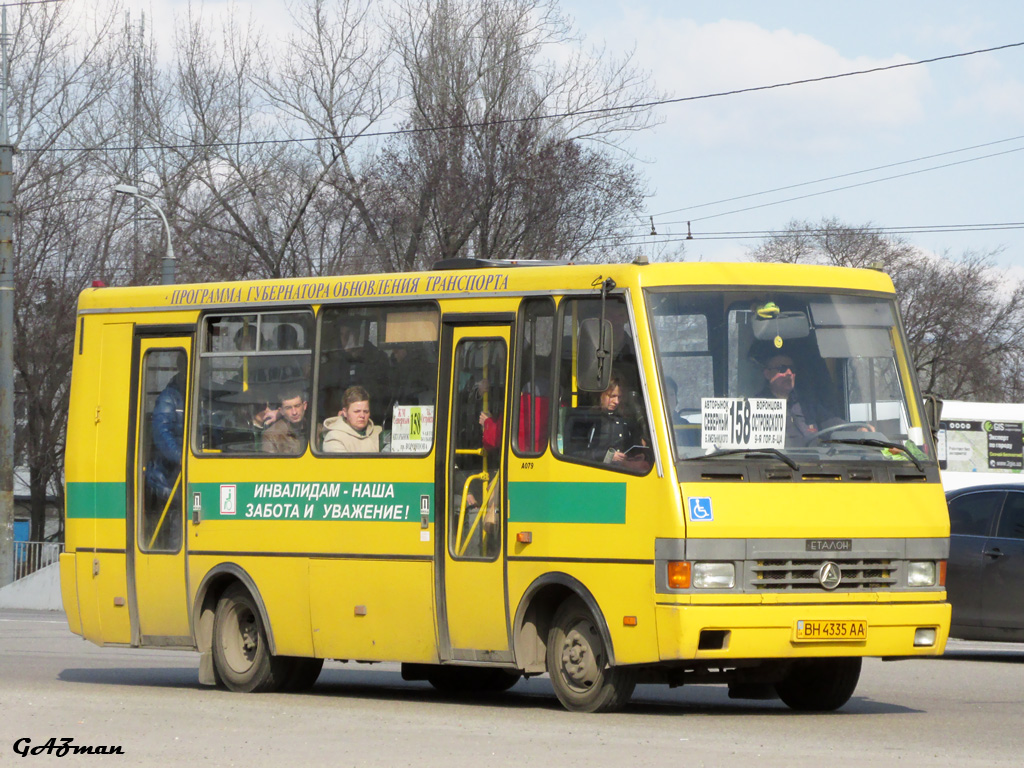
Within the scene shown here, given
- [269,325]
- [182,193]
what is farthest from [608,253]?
[269,325]

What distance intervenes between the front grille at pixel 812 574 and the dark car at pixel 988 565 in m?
5.20

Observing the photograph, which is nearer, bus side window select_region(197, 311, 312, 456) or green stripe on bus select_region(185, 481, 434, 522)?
green stripe on bus select_region(185, 481, 434, 522)

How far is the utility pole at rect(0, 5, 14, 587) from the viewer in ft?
101

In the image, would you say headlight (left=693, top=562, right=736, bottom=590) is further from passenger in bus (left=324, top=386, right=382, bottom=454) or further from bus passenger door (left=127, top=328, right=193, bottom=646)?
bus passenger door (left=127, top=328, right=193, bottom=646)

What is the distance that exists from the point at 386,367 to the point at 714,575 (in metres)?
3.18

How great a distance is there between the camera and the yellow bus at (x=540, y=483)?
32.8ft

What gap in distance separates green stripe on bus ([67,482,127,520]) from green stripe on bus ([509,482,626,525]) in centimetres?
408

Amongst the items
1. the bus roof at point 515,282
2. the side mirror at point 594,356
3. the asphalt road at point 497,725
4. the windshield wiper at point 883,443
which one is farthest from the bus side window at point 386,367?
the windshield wiper at point 883,443

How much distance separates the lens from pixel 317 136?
45.4 meters

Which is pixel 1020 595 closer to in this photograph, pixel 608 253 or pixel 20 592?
pixel 20 592

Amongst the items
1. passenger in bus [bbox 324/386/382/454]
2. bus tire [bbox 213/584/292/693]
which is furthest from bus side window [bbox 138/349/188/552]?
passenger in bus [bbox 324/386/382/454]

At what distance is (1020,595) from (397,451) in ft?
21.4

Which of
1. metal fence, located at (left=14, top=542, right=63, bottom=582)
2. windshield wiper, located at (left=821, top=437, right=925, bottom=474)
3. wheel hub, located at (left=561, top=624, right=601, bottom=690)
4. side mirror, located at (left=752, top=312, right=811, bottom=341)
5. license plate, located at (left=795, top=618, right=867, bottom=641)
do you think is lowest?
metal fence, located at (left=14, top=542, right=63, bottom=582)

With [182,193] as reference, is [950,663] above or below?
below
